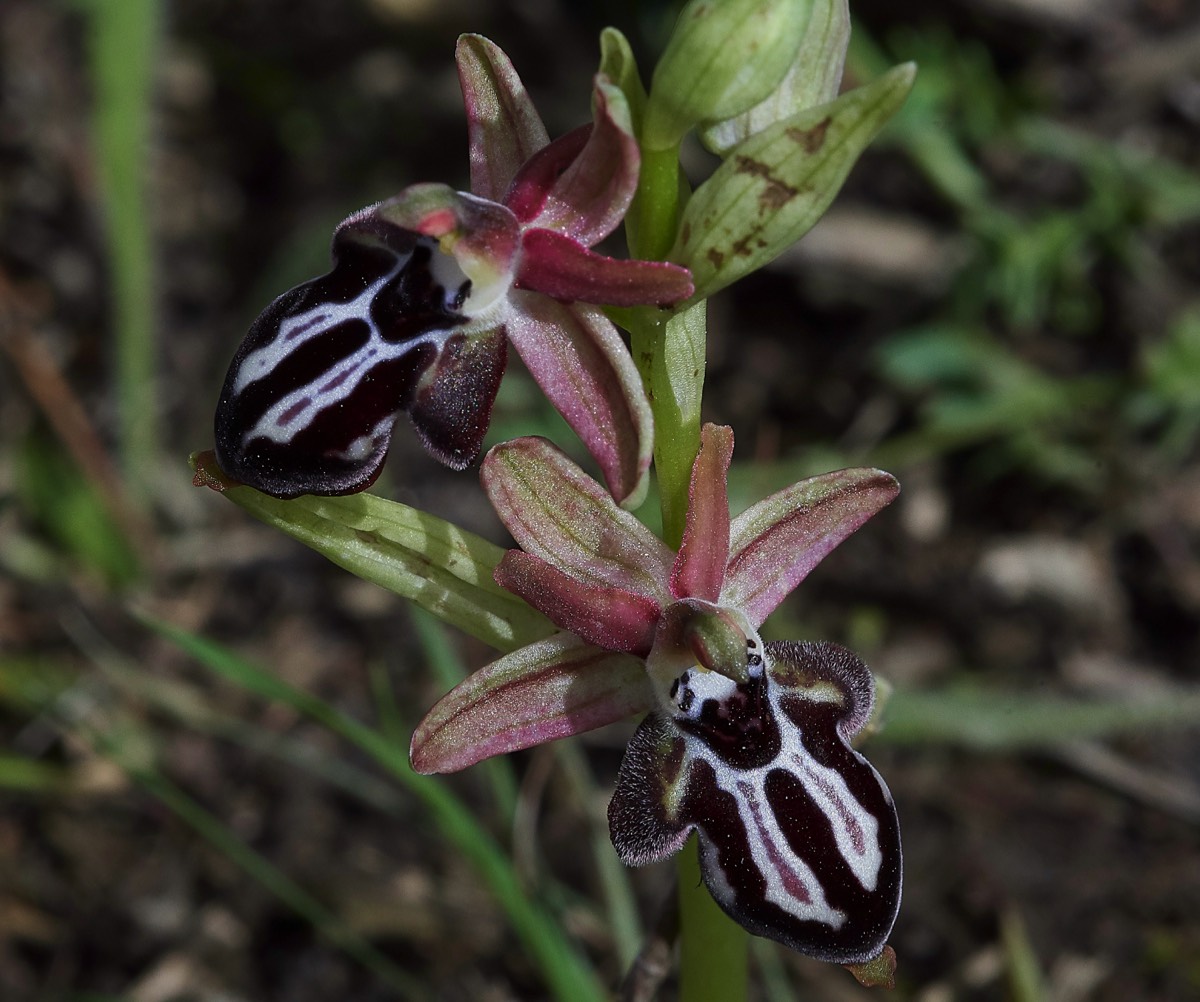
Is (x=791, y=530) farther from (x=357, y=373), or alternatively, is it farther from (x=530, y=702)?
(x=357, y=373)

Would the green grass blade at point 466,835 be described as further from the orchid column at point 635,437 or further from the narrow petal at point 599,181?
the narrow petal at point 599,181

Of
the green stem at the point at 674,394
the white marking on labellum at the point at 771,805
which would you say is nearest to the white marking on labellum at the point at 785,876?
the white marking on labellum at the point at 771,805

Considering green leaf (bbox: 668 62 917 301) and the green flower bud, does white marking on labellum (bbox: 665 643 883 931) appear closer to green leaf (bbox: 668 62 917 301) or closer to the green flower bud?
green leaf (bbox: 668 62 917 301)

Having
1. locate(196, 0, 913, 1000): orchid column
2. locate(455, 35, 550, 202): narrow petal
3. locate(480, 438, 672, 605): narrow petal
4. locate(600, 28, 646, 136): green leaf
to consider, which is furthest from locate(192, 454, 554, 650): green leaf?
locate(600, 28, 646, 136): green leaf

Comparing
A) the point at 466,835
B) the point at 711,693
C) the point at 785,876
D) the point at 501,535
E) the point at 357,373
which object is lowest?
the point at 501,535

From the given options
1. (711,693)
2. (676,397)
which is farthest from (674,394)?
(711,693)
